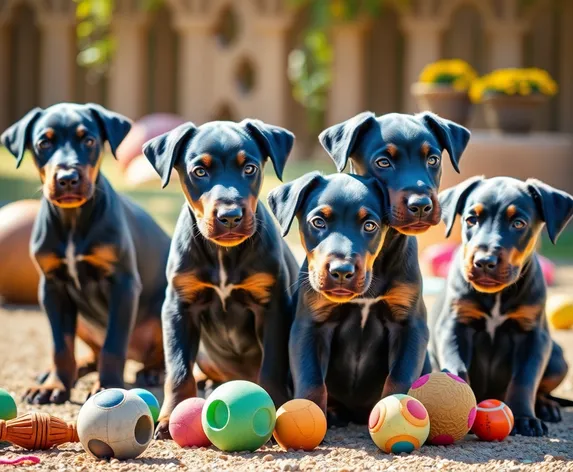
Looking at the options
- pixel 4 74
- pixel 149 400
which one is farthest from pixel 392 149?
pixel 4 74

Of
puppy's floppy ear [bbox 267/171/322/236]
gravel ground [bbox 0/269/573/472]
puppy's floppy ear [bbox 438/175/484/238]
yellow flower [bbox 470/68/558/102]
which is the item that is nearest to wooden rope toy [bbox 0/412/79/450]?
gravel ground [bbox 0/269/573/472]

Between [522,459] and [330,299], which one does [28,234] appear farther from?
[522,459]

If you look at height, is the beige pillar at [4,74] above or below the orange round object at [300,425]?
above

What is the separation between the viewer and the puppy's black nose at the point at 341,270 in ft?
15.8

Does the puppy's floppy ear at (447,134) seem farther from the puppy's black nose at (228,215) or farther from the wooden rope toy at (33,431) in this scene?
the wooden rope toy at (33,431)

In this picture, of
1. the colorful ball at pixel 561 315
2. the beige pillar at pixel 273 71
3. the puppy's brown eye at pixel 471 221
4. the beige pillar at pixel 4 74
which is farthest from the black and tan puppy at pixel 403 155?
the beige pillar at pixel 4 74

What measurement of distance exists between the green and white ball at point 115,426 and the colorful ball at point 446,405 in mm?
1267

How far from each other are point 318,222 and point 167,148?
911mm

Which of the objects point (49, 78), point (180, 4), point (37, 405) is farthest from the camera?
point (49, 78)

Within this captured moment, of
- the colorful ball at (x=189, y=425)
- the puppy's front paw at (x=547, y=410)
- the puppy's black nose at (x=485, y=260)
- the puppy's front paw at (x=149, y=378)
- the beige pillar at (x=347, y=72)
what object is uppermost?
the beige pillar at (x=347, y=72)

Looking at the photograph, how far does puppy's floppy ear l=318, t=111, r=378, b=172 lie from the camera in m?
5.29

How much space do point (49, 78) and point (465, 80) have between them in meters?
10.5

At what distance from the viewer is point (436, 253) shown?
1157 cm

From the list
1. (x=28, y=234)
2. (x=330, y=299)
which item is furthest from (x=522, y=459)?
(x=28, y=234)
